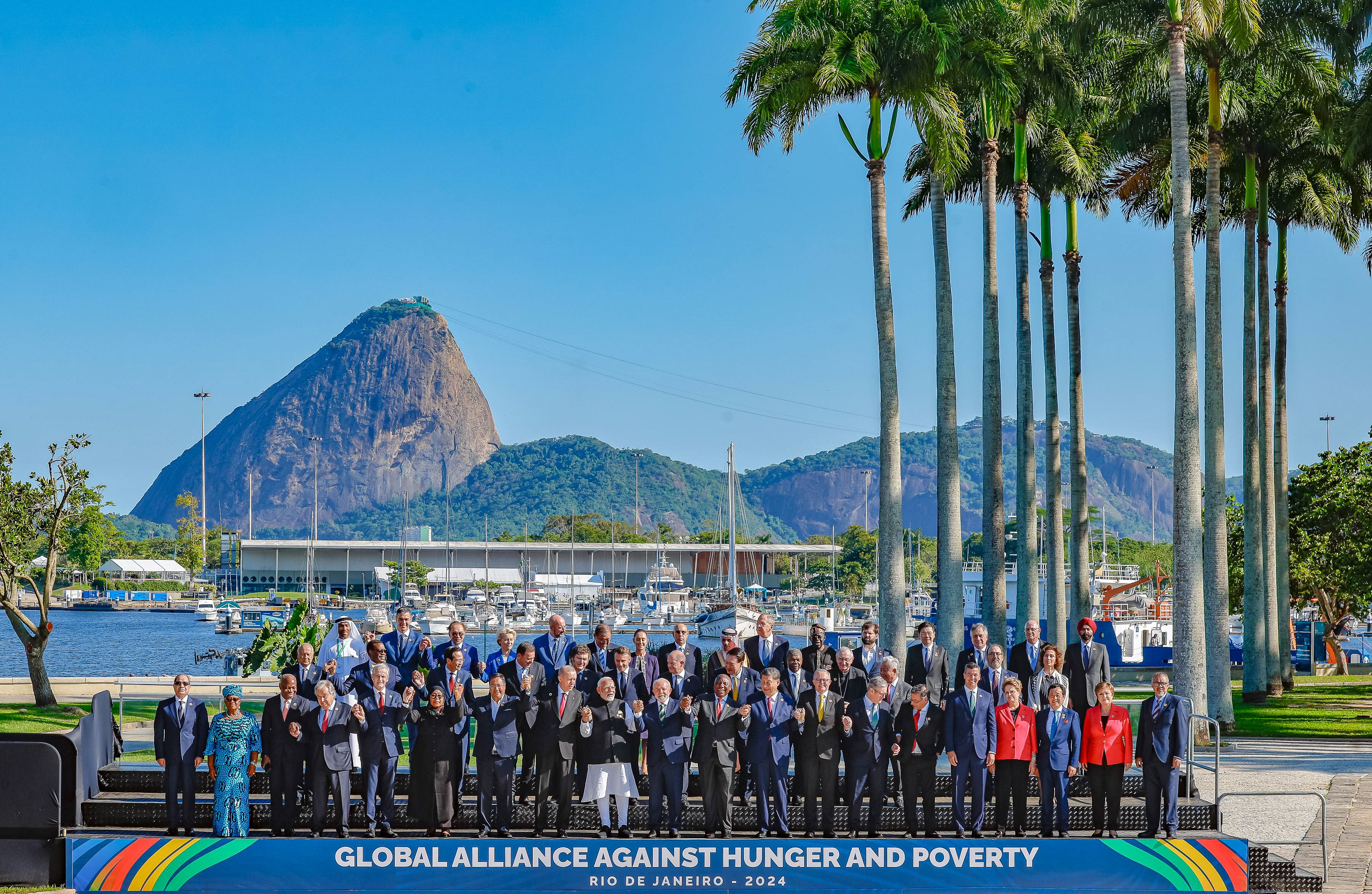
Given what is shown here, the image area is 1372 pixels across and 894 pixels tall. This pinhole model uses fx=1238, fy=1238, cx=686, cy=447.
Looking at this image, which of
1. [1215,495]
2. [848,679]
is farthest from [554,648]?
[1215,495]

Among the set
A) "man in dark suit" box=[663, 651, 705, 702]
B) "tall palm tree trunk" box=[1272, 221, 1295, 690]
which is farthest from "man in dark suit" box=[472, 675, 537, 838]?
"tall palm tree trunk" box=[1272, 221, 1295, 690]

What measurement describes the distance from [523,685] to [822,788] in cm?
357

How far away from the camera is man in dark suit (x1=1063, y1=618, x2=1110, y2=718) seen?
48.5ft

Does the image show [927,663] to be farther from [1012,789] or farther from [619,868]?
[619,868]

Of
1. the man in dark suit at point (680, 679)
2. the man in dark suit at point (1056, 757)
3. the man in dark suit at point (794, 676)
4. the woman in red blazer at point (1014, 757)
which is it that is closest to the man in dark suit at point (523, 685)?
the man in dark suit at point (680, 679)

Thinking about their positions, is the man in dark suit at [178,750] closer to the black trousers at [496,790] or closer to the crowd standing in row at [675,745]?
the crowd standing in row at [675,745]

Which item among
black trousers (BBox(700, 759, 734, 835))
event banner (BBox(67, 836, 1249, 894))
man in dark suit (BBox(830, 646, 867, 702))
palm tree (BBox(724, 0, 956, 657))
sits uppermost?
palm tree (BBox(724, 0, 956, 657))

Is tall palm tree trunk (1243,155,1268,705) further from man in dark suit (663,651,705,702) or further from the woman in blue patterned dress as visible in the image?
the woman in blue patterned dress

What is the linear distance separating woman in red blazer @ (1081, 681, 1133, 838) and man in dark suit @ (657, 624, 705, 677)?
4529 millimetres

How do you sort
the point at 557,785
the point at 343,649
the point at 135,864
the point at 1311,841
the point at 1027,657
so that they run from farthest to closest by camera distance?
the point at 343,649 → the point at 1027,657 → the point at 1311,841 → the point at 557,785 → the point at 135,864

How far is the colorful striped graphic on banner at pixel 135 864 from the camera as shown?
42.3ft

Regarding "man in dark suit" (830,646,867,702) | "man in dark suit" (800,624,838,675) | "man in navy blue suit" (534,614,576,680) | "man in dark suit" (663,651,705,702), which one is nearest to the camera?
"man in dark suit" (663,651,705,702)

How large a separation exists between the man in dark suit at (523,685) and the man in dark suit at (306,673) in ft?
7.07

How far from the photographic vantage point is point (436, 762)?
1375 centimetres
